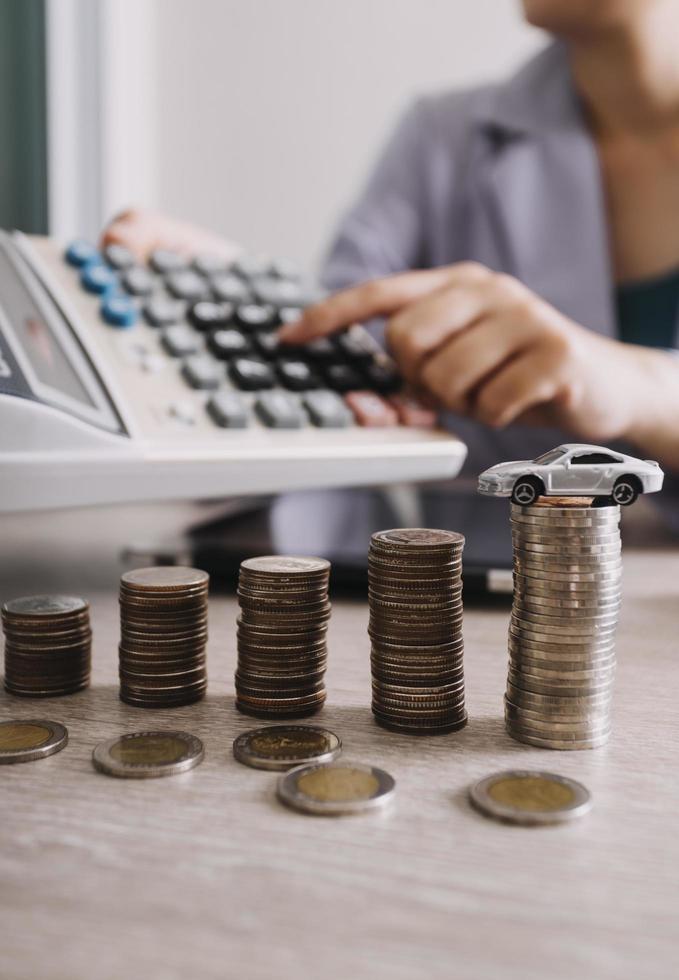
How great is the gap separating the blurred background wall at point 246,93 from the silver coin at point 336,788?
51.9 inches

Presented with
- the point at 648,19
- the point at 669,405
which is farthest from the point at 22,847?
the point at 648,19

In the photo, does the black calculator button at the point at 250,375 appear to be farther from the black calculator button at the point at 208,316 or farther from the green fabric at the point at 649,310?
the green fabric at the point at 649,310

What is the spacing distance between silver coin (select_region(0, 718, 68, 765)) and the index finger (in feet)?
1.34

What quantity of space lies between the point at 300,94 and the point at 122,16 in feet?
1.04

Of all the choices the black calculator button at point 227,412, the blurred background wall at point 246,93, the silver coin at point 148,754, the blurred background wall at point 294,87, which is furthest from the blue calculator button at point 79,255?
the blurred background wall at point 294,87

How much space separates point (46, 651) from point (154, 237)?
0.60 metres

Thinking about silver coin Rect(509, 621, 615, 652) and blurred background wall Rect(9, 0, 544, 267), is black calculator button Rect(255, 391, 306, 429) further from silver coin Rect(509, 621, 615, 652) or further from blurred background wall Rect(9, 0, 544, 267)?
blurred background wall Rect(9, 0, 544, 267)

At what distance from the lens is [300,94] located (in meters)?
1.50

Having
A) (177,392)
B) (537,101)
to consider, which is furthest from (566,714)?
(537,101)

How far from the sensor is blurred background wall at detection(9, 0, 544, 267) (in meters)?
1.46

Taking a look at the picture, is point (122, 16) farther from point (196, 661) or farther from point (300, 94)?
point (196, 661)

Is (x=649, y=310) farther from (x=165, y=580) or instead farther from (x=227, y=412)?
(x=165, y=580)

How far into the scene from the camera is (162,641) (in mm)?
383

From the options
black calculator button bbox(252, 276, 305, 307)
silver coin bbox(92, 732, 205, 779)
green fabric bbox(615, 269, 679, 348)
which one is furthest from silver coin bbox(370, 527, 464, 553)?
green fabric bbox(615, 269, 679, 348)
